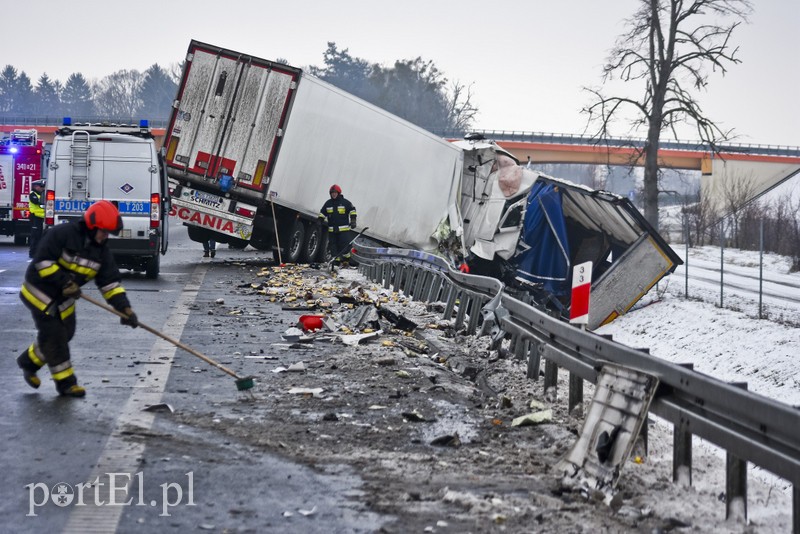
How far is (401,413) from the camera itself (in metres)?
7.87

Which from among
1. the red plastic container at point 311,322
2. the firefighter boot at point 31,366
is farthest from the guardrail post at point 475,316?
the firefighter boot at point 31,366

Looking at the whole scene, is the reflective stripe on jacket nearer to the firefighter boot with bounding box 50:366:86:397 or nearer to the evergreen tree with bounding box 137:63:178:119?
the firefighter boot with bounding box 50:366:86:397

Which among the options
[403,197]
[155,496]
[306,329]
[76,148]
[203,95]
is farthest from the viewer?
[403,197]

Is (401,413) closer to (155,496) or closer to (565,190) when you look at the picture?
(155,496)

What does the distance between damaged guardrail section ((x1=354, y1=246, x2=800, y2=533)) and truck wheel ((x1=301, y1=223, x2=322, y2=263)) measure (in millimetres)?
12378

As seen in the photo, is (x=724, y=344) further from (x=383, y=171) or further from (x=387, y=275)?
(x=383, y=171)

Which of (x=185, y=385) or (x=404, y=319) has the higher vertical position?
(x=404, y=319)

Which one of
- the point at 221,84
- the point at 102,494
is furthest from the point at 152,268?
the point at 102,494

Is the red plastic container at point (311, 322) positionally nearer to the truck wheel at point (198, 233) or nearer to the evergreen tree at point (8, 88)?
the truck wheel at point (198, 233)

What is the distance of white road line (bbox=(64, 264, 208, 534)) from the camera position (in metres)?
4.95

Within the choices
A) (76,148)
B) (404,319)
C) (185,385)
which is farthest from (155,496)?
(76,148)

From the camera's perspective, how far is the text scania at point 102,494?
5.23 metres

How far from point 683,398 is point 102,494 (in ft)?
Result: 10.1

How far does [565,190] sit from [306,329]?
37.2 ft
